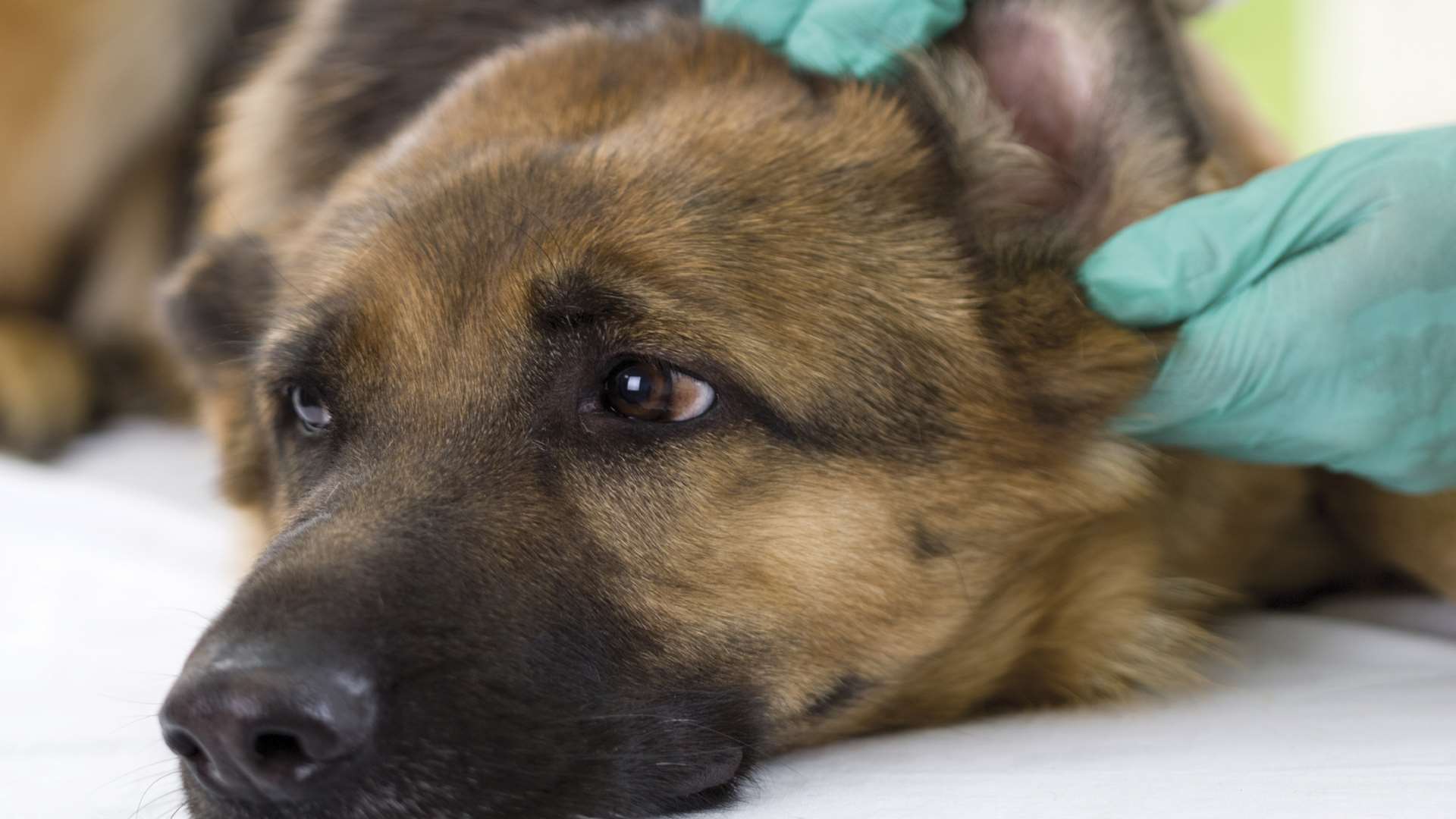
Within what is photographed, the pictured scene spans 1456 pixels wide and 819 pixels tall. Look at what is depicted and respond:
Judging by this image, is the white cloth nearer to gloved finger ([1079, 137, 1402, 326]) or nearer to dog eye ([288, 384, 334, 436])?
dog eye ([288, 384, 334, 436])

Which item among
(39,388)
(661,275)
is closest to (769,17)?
(661,275)

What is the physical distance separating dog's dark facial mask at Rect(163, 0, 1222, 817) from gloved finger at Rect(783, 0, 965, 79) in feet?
0.22

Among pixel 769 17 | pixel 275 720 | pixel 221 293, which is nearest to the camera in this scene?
pixel 275 720

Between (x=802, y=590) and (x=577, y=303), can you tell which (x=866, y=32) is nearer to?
(x=577, y=303)

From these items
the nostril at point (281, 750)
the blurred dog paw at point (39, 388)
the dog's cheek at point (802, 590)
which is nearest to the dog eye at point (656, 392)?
the dog's cheek at point (802, 590)

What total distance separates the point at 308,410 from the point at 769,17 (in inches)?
40.3

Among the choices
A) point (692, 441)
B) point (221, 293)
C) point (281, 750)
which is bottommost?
point (221, 293)

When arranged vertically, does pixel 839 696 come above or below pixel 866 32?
below

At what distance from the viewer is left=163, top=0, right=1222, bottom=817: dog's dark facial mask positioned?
4.68 ft

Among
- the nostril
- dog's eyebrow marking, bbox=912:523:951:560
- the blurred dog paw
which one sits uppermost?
dog's eyebrow marking, bbox=912:523:951:560

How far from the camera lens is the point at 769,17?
7.29ft

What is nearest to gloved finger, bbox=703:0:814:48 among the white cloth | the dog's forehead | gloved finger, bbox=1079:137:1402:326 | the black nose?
the dog's forehead

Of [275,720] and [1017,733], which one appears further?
[1017,733]

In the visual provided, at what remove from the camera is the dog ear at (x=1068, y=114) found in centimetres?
185
